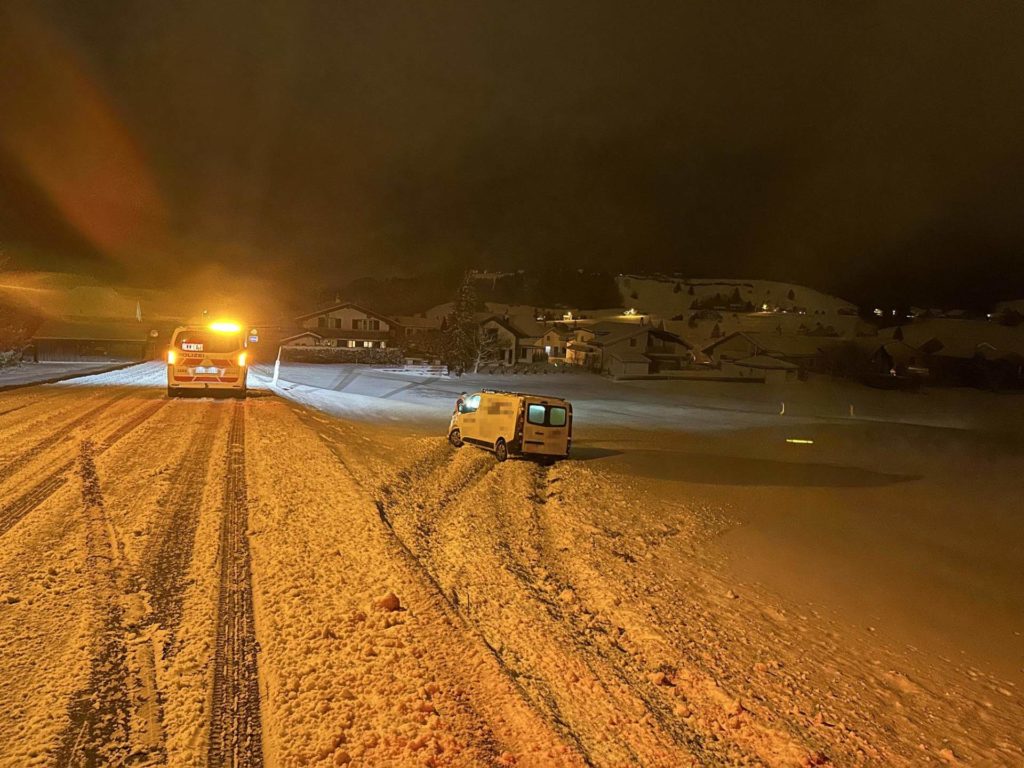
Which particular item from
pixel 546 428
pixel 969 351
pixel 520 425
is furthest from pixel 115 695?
pixel 969 351

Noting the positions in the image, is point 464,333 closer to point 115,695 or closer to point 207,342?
point 207,342

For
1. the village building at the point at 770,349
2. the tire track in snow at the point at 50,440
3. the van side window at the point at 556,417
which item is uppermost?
the village building at the point at 770,349

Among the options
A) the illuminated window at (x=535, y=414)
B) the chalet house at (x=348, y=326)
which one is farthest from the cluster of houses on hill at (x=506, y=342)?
the illuminated window at (x=535, y=414)

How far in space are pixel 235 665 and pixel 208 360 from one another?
16893 millimetres

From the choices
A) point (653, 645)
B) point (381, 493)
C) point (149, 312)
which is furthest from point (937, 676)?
point (149, 312)

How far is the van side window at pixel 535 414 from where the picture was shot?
14477 mm

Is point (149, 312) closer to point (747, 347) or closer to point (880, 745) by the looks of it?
point (747, 347)

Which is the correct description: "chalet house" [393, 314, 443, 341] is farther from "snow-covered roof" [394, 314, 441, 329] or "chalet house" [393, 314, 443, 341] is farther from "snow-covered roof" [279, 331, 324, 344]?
"snow-covered roof" [279, 331, 324, 344]

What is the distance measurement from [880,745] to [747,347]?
222 ft

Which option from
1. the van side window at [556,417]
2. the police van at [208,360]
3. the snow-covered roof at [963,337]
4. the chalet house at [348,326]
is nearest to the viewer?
the van side window at [556,417]

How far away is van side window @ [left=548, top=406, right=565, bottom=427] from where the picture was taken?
1489cm

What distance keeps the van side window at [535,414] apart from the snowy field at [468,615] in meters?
1.72

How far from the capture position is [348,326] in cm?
7544

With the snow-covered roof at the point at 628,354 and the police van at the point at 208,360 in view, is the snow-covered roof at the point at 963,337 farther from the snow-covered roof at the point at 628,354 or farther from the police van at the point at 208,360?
the police van at the point at 208,360
